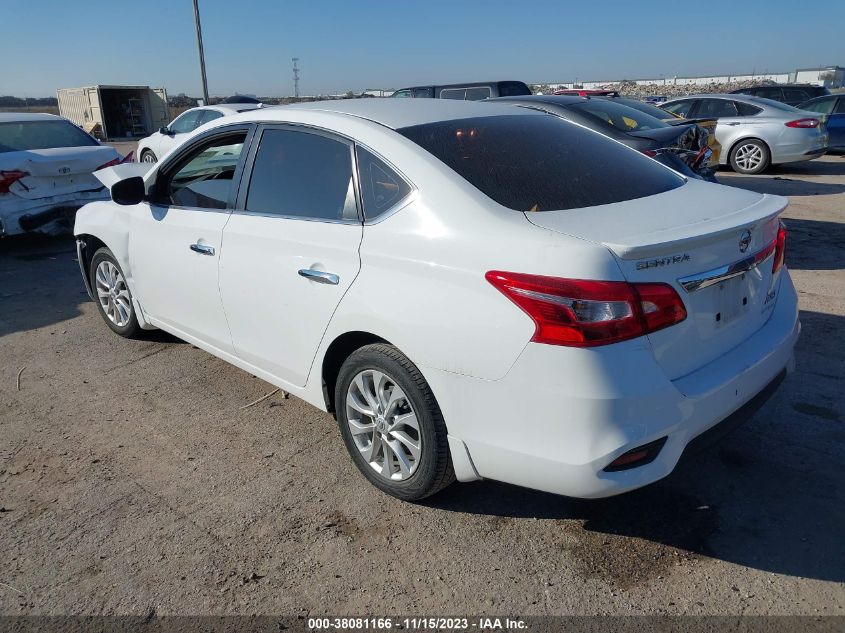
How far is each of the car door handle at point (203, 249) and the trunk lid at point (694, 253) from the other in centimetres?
194

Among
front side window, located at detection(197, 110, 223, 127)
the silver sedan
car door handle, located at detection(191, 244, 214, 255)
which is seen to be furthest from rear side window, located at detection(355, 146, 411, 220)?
front side window, located at detection(197, 110, 223, 127)

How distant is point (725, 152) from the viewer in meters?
13.3

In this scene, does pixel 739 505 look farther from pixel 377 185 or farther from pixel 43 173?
pixel 43 173

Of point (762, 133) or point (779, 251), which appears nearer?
point (779, 251)

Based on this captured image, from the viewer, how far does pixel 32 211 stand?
25.7 ft

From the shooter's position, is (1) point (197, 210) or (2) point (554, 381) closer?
(2) point (554, 381)

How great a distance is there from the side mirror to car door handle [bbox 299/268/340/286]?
1.73m

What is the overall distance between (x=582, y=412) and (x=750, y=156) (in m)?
12.7

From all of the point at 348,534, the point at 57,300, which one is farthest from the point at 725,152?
the point at 348,534

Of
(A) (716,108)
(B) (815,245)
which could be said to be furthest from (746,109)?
(B) (815,245)


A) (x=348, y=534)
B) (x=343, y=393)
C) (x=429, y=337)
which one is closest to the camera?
(x=429, y=337)

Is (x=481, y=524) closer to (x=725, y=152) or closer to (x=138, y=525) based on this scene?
(x=138, y=525)

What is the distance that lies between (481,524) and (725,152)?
12.5 metres

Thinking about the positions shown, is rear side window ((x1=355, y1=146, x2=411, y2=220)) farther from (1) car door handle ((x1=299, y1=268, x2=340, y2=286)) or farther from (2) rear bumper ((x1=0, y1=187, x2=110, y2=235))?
(2) rear bumper ((x1=0, y1=187, x2=110, y2=235))
